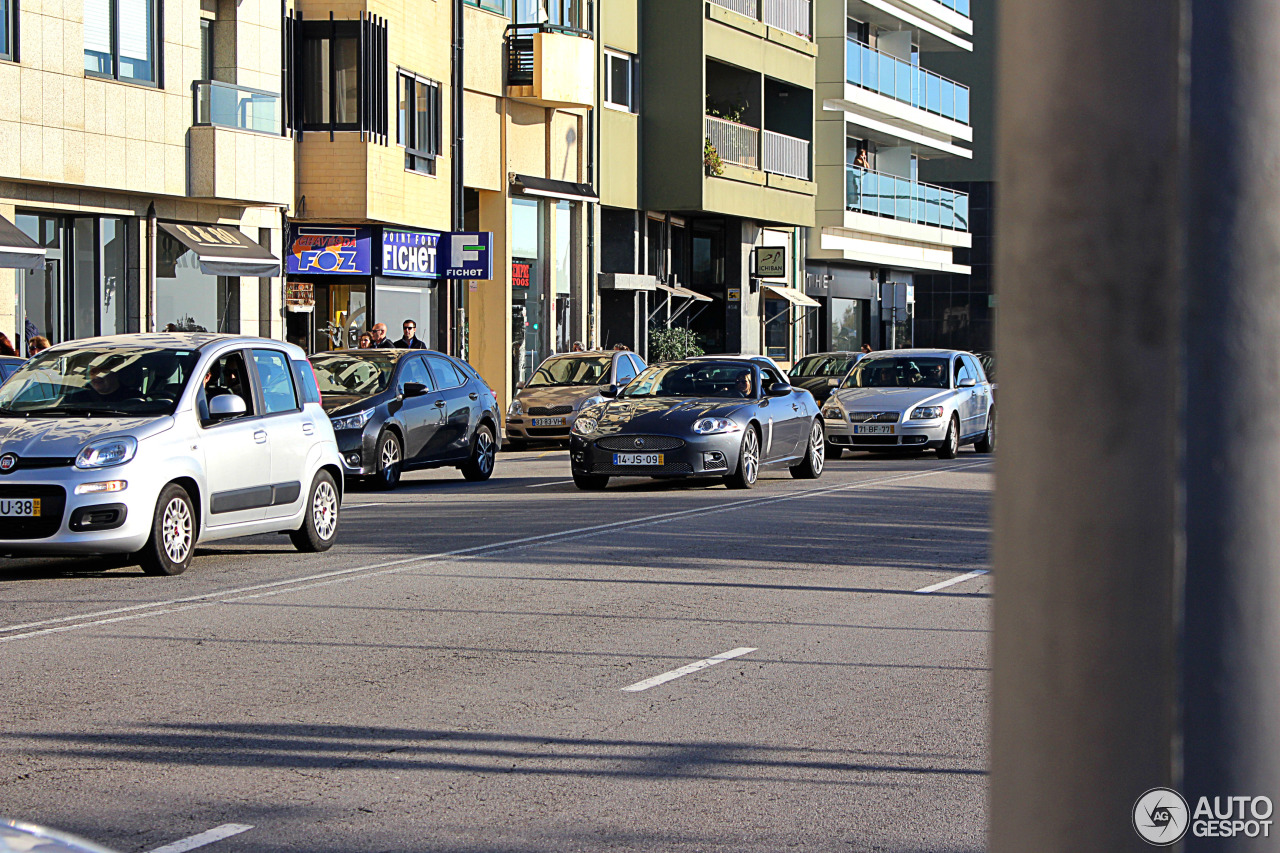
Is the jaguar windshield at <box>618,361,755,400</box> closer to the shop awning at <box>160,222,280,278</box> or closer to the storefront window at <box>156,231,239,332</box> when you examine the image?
the storefront window at <box>156,231,239,332</box>

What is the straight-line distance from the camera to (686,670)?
8.34 meters

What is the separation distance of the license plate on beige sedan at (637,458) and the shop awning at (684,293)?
24023 mm

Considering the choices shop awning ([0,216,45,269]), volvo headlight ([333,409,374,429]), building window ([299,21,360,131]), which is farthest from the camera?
building window ([299,21,360,131])

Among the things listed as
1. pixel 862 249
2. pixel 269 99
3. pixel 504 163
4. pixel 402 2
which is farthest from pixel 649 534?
pixel 862 249

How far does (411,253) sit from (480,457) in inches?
517

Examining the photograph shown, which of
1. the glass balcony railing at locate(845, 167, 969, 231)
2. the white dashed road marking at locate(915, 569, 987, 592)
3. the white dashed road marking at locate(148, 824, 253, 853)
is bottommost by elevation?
the white dashed road marking at locate(915, 569, 987, 592)

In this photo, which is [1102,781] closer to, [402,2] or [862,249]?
[402,2]

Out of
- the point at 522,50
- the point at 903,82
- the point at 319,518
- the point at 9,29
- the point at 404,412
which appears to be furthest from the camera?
the point at 903,82

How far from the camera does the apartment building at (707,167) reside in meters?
41.5

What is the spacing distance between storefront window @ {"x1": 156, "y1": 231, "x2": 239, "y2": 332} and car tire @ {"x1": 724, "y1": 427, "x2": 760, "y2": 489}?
1121cm

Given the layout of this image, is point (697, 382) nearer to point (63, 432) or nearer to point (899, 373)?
point (899, 373)

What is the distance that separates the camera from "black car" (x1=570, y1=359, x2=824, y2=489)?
1900 centimetres

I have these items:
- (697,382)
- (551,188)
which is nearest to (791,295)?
(551,188)

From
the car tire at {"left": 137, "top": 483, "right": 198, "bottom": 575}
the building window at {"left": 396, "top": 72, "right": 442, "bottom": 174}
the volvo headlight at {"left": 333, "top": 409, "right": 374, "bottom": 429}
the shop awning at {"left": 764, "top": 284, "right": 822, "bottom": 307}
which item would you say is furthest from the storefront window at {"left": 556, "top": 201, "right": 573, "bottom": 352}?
the car tire at {"left": 137, "top": 483, "right": 198, "bottom": 575}
